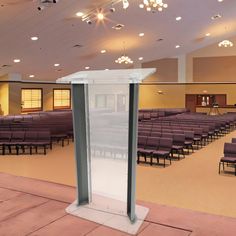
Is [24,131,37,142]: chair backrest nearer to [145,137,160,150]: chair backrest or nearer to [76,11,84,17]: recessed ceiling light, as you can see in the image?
[145,137,160,150]: chair backrest

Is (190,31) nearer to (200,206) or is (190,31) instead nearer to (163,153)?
(163,153)

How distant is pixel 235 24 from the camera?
2261 centimetres

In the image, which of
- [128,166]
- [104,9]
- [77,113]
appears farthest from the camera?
[104,9]

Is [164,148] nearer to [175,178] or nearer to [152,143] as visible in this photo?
[152,143]

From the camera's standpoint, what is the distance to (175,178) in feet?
26.6

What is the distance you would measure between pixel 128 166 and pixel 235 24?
22.3 meters

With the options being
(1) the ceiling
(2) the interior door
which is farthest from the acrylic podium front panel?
(2) the interior door

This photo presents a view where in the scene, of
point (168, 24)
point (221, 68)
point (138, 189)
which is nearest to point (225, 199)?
point (138, 189)

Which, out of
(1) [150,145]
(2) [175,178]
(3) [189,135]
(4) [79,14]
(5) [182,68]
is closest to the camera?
(2) [175,178]

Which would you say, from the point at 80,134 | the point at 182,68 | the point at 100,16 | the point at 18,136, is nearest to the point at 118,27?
the point at 100,16

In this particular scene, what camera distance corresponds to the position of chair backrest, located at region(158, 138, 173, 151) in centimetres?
988

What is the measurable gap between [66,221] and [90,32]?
14.4 m

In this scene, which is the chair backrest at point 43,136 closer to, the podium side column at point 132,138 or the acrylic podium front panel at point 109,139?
the acrylic podium front panel at point 109,139

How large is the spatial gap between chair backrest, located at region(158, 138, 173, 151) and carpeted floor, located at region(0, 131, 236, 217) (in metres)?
0.50
